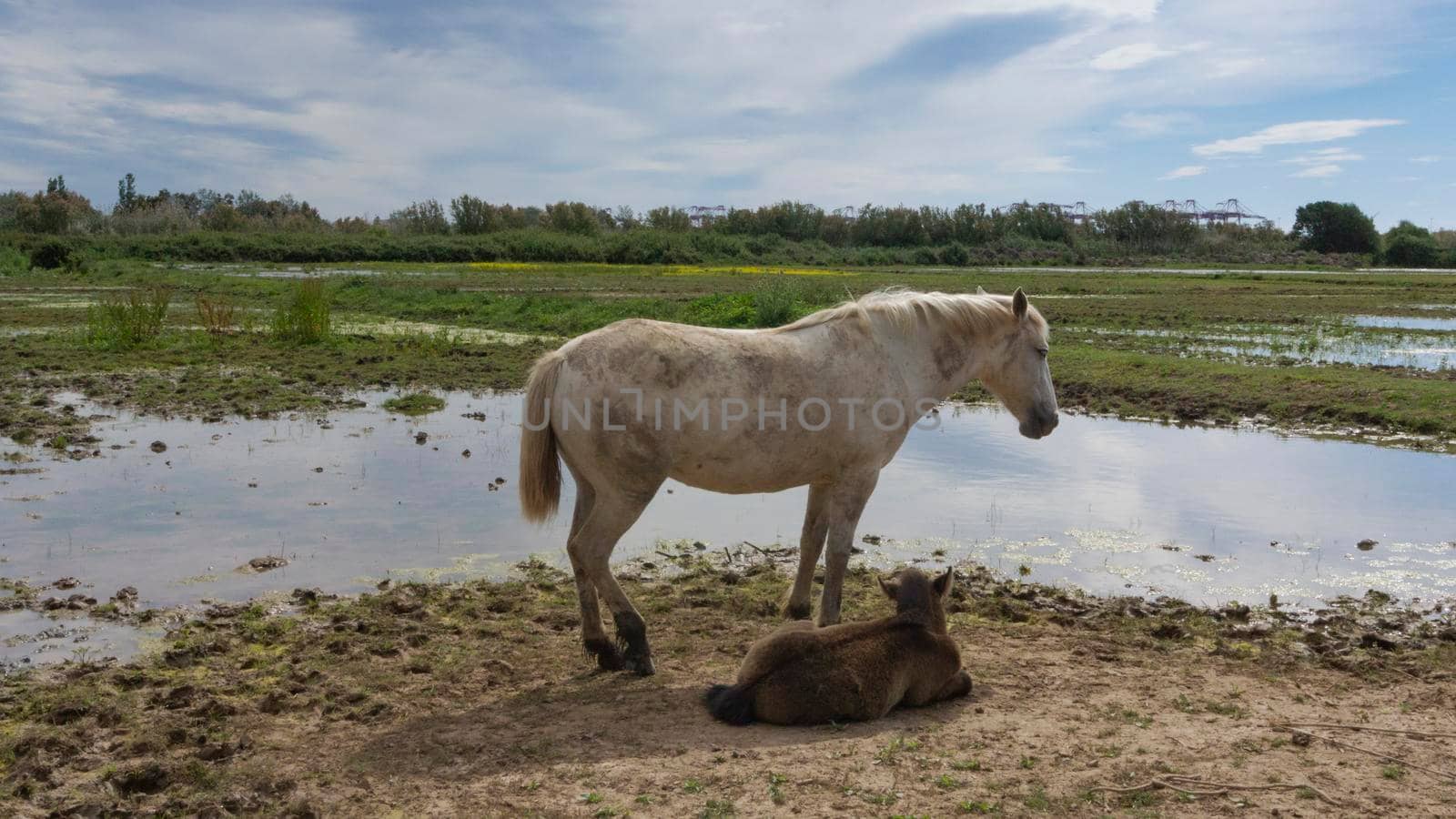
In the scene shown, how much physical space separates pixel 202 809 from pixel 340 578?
3289mm

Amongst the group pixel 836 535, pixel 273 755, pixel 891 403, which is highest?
pixel 891 403

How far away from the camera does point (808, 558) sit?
20.3 feet

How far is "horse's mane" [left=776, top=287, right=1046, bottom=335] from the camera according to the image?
6.22 m

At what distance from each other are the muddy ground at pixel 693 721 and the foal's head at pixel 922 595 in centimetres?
42

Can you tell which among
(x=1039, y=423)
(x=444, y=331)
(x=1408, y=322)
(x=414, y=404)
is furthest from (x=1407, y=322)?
(x=414, y=404)

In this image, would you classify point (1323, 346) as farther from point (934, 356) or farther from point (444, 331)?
point (444, 331)

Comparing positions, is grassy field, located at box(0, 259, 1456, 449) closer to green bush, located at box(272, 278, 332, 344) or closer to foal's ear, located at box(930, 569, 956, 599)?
green bush, located at box(272, 278, 332, 344)

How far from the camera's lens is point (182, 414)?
12.6m

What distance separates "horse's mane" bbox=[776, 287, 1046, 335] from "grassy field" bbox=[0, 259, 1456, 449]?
7.67 meters

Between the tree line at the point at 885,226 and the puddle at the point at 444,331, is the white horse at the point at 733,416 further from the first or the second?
the tree line at the point at 885,226

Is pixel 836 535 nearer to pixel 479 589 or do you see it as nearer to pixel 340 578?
pixel 479 589

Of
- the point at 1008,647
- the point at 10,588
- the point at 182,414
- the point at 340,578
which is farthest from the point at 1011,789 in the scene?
the point at 182,414

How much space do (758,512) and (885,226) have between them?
70.2m

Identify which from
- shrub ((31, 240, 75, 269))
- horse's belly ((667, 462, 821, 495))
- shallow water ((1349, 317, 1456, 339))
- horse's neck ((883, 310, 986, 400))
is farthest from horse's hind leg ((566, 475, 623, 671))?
shrub ((31, 240, 75, 269))
